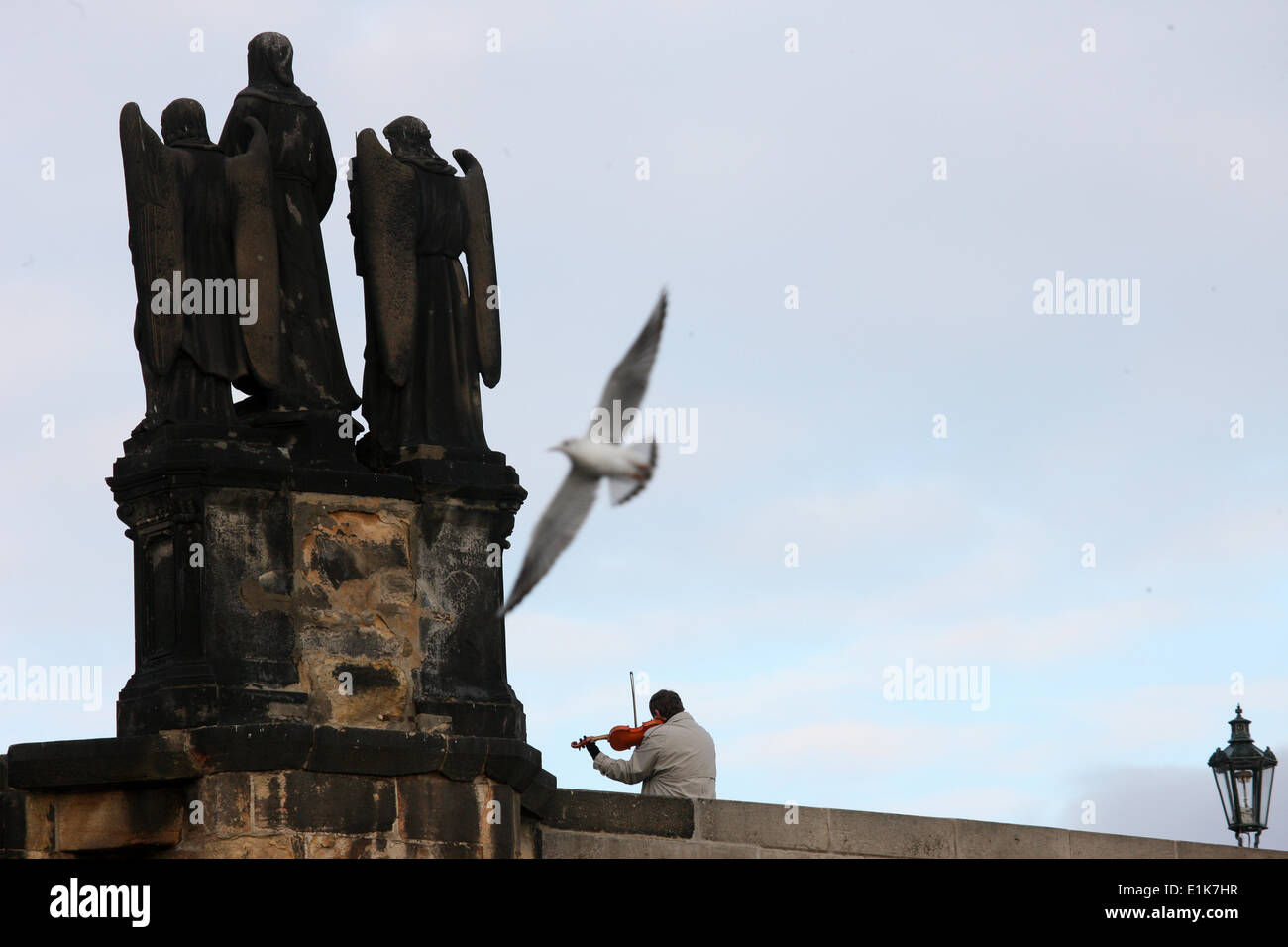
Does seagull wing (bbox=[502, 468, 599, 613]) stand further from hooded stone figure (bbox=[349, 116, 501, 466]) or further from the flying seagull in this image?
hooded stone figure (bbox=[349, 116, 501, 466])

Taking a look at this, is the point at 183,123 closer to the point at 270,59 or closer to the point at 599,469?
the point at 270,59

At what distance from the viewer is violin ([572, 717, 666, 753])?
47.2 feet

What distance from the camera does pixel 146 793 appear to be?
12367mm

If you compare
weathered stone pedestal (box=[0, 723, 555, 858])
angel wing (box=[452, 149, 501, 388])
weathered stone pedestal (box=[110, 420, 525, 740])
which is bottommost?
weathered stone pedestal (box=[0, 723, 555, 858])

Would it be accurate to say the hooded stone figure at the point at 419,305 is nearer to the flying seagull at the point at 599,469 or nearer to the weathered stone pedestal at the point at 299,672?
the weathered stone pedestal at the point at 299,672

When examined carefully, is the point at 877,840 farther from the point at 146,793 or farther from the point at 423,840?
the point at 146,793

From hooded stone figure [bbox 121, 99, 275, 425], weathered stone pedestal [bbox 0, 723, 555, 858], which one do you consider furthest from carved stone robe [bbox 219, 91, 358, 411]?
weathered stone pedestal [bbox 0, 723, 555, 858]

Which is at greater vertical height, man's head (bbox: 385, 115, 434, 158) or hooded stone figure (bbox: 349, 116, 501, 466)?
man's head (bbox: 385, 115, 434, 158)

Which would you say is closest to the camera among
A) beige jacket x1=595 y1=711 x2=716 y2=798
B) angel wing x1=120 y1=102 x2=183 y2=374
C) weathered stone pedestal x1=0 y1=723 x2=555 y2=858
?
weathered stone pedestal x1=0 y1=723 x2=555 y2=858

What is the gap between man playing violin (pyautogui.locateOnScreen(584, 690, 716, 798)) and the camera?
559 inches

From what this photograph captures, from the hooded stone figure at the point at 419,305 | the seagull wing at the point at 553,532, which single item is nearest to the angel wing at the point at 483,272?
the hooded stone figure at the point at 419,305

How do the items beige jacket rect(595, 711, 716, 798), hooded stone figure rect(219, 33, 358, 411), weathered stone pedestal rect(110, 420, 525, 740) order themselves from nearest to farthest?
1. weathered stone pedestal rect(110, 420, 525, 740)
2. hooded stone figure rect(219, 33, 358, 411)
3. beige jacket rect(595, 711, 716, 798)

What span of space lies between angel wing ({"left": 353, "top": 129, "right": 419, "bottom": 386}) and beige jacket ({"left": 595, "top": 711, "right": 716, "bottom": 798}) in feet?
7.51

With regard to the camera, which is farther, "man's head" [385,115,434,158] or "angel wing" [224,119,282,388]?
"man's head" [385,115,434,158]
